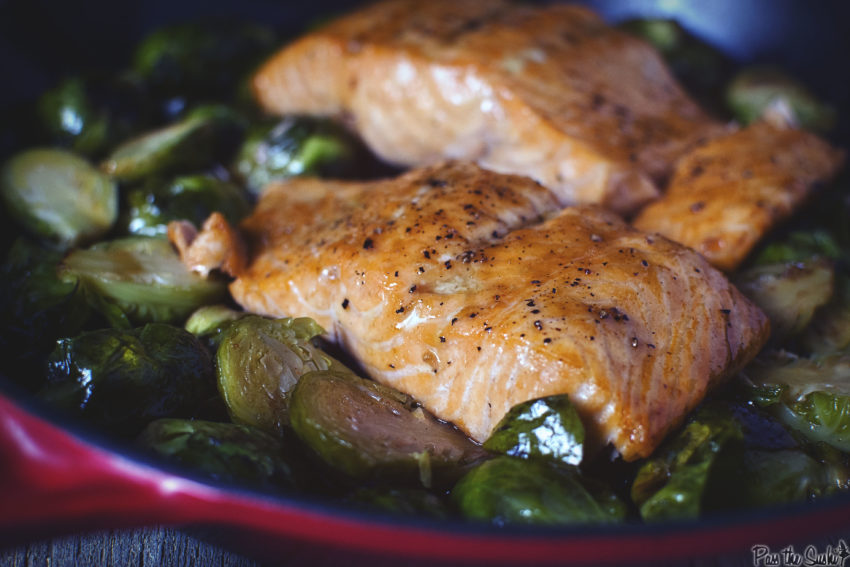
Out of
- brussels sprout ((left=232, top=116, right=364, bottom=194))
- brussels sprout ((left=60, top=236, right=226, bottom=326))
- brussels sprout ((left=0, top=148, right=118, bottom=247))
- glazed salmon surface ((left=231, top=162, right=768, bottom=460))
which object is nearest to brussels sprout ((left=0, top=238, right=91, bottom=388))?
brussels sprout ((left=60, top=236, right=226, bottom=326))

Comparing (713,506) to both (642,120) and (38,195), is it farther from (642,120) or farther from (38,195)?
(38,195)

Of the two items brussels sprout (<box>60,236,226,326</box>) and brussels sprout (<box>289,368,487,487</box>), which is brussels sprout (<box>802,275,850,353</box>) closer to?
brussels sprout (<box>289,368,487,487</box>)

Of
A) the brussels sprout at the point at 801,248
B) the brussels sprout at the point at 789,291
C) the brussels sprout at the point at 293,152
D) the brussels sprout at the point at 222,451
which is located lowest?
the brussels sprout at the point at 801,248

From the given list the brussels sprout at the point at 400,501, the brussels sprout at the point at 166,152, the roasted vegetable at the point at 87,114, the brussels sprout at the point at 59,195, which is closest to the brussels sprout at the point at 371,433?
the brussels sprout at the point at 400,501

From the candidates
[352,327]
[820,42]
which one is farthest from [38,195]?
[820,42]

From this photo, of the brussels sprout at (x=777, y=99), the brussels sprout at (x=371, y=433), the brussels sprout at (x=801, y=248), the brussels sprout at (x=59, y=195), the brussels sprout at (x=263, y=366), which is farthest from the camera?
the brussels sprout at (x=777, y=99)

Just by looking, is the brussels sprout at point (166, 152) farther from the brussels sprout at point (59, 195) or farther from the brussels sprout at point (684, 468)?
the brussels sprout at point (684, 468)
